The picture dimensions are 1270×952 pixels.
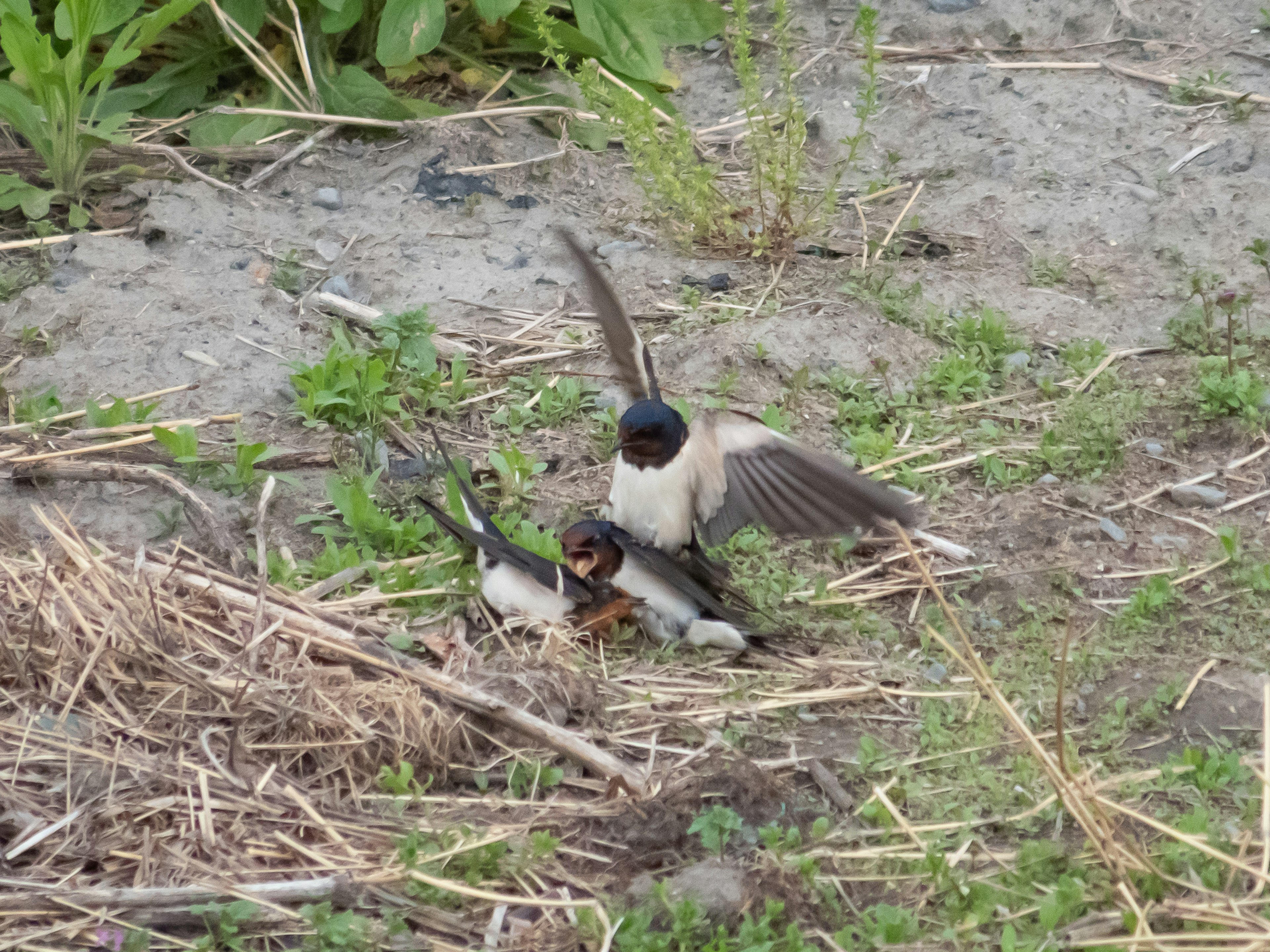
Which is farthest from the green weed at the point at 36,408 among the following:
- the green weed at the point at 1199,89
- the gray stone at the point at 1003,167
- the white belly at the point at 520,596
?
the green weed at the point at 1199,89

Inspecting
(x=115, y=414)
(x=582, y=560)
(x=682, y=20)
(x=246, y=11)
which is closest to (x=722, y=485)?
(x=582, y=560)

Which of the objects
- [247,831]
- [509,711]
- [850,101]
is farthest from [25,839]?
[850,101]

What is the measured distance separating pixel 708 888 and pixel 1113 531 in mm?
1846

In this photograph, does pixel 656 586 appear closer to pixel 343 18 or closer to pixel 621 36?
pixel 621 36

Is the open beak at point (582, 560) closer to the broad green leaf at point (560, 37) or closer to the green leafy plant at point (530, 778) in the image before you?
the green leafy plant at point (530, 778)

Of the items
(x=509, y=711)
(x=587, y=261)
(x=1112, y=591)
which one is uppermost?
(x=587, y=261)

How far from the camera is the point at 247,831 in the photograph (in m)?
2.51

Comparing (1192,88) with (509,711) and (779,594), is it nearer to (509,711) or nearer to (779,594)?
(779,594)

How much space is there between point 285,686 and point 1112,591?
6.93ft

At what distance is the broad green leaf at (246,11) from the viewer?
17.4 feet

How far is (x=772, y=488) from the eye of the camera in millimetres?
3156

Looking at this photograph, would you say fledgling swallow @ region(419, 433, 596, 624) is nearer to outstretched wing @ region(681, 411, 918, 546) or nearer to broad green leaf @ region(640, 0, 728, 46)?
outstretched wing @ region(681, 411, 918, 546)

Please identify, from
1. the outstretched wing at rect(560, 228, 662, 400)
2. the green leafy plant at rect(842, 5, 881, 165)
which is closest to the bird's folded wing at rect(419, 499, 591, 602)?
the outstretched wing at rect(560, 228, 662, 400)

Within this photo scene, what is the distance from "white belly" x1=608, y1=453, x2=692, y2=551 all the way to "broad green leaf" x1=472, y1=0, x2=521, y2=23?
8.16 feet
